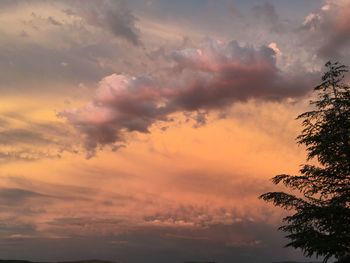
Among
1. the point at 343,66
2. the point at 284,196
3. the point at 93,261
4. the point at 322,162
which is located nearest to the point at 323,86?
the point at 343,66

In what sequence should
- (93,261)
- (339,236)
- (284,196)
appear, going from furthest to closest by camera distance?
(93,261) → (284,196) → (339,236)

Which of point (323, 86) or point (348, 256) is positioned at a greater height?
point (323, 86)

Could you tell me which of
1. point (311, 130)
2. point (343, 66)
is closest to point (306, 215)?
point (311, 130)

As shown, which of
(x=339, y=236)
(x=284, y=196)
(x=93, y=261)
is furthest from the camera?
(x=93, y=261)

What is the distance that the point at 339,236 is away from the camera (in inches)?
950

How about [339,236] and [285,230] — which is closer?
[339,236]

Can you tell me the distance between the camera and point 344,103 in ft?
83.7

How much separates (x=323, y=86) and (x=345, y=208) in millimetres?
6554

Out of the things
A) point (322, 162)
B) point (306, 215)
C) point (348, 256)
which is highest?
point (322, 162)

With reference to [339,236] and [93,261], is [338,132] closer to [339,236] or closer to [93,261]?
[339,236]

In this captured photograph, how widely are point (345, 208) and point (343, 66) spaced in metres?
7.54

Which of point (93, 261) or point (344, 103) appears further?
point (93, 261)

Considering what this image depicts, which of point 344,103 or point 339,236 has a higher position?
point 344,103

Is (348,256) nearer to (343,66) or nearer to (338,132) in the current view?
(338,132)
